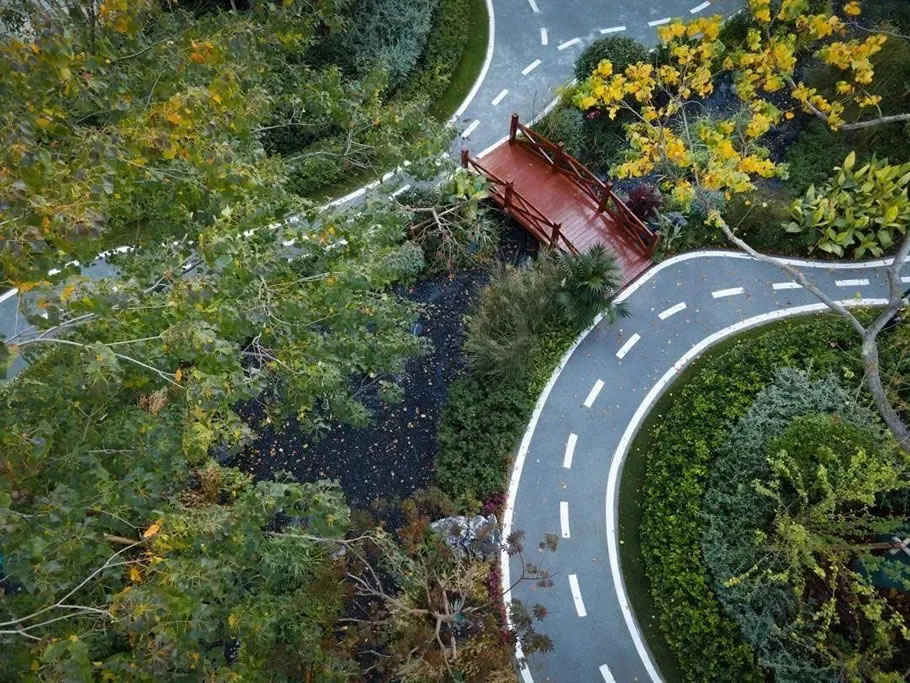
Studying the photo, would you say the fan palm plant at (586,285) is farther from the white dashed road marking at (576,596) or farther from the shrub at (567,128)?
the white dashed road marking at (576,596)

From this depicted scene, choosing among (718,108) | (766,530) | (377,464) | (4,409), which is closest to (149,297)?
(4,409)

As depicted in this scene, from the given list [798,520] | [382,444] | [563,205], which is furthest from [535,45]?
[798,520]

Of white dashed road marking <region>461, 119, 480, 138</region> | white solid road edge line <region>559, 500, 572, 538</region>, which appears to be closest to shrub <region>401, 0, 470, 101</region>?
white dashed road marking <region>461, 119, 480, 138</region>

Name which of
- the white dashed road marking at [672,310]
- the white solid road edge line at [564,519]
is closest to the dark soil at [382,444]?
the white solid road edge line at [564,519]

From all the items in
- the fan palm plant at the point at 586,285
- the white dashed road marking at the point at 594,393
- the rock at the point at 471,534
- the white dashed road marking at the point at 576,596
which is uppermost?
the fan palm plant at the point at 586,285

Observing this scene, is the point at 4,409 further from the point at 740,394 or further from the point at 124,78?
the point at 740,394

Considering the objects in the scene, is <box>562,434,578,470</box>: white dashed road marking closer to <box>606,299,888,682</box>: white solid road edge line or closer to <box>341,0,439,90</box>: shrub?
<box>606,299,888,682</box>: white solid road edge line
